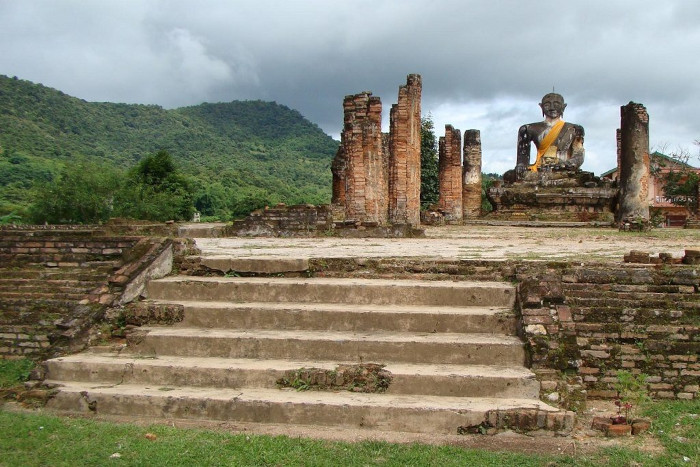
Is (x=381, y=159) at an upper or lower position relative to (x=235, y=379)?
upper

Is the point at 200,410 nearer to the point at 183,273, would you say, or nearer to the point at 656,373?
the point at 183,273

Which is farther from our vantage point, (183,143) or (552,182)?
(183,143)

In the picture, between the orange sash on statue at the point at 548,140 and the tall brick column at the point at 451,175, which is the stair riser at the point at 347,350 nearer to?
the tall brick column at the point at 451,175

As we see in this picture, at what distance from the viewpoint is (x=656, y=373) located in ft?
17.0

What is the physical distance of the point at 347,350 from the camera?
17.4ft

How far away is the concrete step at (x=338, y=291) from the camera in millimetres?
6008

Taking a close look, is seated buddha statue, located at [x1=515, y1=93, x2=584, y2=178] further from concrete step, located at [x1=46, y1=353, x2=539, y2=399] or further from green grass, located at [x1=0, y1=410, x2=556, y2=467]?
green grass, located at [x1=0, y1=410, x2=556, y2=467]

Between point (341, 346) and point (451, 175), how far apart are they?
62.5 ft

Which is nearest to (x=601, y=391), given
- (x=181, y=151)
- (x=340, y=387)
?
(x=340, y=387)

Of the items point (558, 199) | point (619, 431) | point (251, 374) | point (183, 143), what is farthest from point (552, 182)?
point (183, 143)

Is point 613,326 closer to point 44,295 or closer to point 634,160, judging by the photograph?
point 44,295

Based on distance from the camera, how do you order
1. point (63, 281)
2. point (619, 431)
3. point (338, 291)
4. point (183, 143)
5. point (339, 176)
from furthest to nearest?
point (183, 143) < point (339, 176) < point (63, 281) < point (338, 291) < point (619, 431)

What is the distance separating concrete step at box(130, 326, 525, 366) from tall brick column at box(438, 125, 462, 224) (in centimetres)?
1839

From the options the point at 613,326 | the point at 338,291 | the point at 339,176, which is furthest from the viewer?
the point at 339,176
